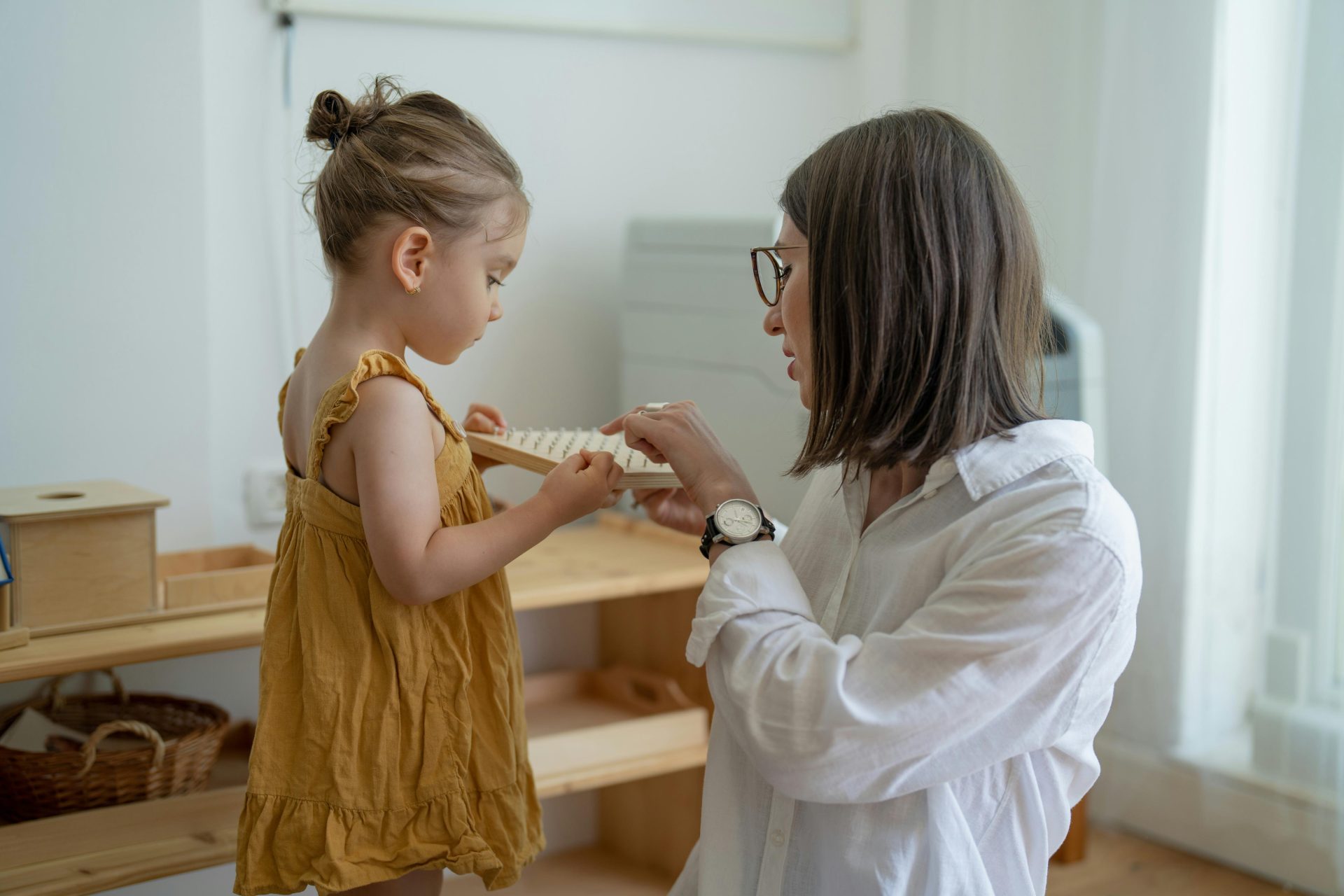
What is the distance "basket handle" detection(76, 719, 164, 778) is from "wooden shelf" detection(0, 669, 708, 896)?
0.19 feet

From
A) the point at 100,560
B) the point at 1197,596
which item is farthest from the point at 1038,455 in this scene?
the point at 1197,596

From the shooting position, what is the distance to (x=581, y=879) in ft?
7.09

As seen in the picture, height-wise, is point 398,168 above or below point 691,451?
above

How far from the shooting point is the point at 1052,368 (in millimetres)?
1966

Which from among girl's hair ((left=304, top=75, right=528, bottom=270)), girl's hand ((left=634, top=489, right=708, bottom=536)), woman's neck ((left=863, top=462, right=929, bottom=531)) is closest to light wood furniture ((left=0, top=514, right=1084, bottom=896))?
girl's hand ((left=634, top=489, right=708, bottom=536))

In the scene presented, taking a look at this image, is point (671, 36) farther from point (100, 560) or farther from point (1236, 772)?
point (1236, 772)

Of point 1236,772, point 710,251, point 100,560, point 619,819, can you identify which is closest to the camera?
point 100,560

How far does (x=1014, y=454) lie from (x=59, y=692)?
1.42 m

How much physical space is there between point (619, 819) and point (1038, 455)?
1.52m

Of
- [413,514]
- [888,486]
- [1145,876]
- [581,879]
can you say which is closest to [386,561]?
[413,514]

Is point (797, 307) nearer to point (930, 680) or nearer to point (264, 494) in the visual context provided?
point (930, 680)

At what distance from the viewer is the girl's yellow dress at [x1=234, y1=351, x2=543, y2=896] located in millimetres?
1153

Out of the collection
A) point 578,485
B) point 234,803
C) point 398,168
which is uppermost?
point 398,168

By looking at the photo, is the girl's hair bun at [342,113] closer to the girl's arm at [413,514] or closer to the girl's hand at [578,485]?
the girl's arm at [413,514]
